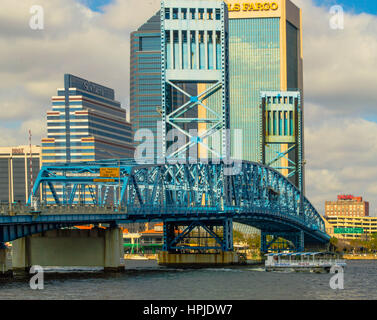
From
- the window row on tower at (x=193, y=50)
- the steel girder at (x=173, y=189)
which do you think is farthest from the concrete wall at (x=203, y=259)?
the window row on tower at (x=193, y=50)

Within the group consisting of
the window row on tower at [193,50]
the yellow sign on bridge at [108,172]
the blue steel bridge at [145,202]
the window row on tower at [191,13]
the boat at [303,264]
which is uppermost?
the window row on tower at [191,13]

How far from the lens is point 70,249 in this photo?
14825cm

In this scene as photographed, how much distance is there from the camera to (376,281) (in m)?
141

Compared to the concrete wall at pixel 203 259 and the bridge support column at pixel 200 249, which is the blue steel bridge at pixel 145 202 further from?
the concrete wall at pixel 203 259

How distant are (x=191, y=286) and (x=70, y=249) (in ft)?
102

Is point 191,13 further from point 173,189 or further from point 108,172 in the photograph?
point 108,172

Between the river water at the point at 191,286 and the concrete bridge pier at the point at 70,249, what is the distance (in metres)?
2.40

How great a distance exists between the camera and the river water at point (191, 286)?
10925 cm

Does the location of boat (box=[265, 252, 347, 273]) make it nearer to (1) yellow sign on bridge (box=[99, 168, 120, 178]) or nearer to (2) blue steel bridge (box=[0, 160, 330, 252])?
(2) blue steel bridge (box=[0, 160, 330, 252])

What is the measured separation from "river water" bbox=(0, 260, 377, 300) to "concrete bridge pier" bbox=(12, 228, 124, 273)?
7.88 feet

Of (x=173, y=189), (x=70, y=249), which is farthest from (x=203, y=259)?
(x=70, y=249)

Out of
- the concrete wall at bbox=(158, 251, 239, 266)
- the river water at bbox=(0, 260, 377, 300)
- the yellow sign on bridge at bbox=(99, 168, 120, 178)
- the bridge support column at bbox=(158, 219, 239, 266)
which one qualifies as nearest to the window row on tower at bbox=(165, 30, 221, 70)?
the bridge support column at bbox=(158, 219, 239, 266)

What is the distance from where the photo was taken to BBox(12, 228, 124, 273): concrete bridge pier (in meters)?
148

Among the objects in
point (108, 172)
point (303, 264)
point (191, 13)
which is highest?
point (191, 13)
